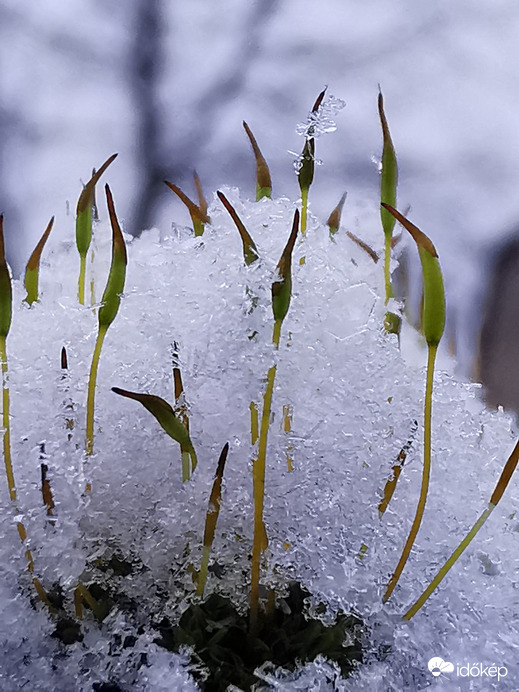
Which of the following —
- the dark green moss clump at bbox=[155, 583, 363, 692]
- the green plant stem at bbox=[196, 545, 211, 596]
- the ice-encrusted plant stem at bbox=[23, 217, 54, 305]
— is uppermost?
the ice-encrusted plant stem at bbox=[23, 217, 54, 305]

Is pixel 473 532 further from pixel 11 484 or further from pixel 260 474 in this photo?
pixel 11 484

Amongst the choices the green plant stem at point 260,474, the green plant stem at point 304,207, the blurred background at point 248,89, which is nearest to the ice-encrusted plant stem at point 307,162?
the green plant stem at point 304,207

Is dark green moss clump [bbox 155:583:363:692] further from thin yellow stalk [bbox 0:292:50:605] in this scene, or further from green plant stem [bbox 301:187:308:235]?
green plant stem [bbox 301:187:308:235]

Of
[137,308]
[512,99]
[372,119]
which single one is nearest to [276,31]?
[372,119]

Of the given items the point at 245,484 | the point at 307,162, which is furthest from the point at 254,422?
the point at 307,162

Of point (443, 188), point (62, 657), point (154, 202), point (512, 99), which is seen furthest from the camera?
point (512, 99)

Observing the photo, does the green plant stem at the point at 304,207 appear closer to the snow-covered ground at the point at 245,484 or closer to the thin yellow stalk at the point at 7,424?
the snow-covered ground at the point at 245,484

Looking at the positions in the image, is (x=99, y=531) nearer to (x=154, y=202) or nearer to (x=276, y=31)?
(x=154, y=202)

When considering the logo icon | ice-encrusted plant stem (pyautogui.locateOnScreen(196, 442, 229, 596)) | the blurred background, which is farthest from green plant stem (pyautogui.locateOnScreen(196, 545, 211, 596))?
the blurred background
